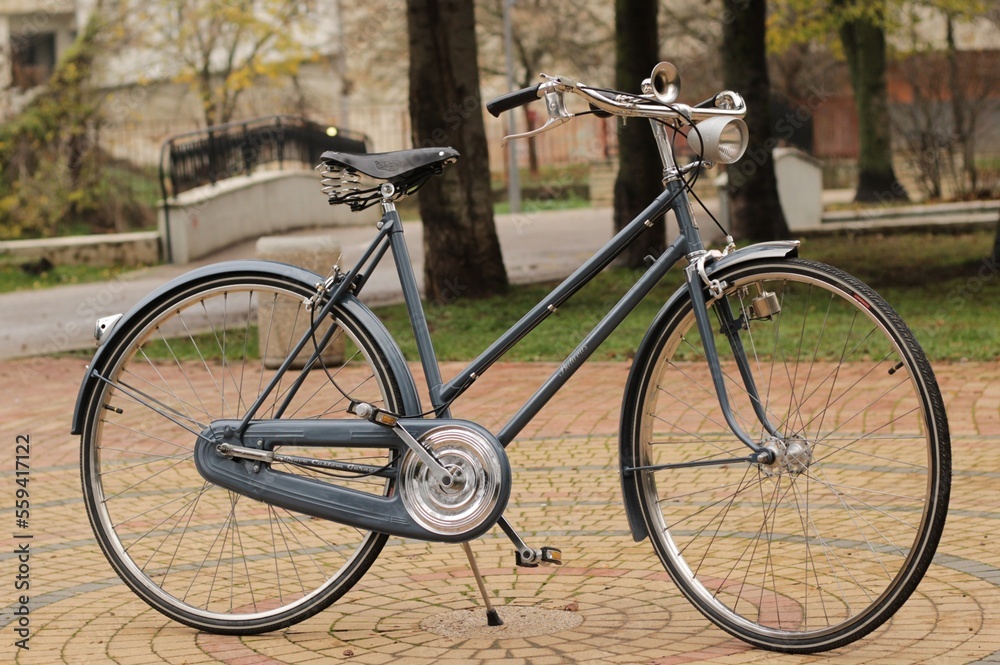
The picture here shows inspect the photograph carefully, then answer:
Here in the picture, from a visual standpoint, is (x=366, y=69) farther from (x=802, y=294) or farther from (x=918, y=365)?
(x=918, y=365)

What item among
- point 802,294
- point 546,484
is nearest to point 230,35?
point 802,294

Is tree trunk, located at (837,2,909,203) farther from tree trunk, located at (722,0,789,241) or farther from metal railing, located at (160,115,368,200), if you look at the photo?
tree trunk, located at (722,0,789,241)

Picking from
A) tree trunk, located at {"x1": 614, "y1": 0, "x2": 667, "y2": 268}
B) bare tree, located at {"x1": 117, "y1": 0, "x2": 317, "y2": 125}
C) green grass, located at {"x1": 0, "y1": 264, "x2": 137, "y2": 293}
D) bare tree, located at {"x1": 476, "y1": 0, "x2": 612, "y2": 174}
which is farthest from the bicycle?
bare tree, located at {"x1": 476, "y1": 0, "x2": 612, "y2": 174}

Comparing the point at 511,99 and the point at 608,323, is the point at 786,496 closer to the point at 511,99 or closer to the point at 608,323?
the point at 608,323

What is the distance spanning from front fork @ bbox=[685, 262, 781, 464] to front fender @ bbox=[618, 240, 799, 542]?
1.5 inches

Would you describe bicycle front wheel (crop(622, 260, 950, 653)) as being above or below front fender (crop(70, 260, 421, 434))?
below

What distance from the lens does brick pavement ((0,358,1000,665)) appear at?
391 cm

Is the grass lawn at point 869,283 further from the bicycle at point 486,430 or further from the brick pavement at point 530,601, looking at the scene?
the bicycle at point 486,430

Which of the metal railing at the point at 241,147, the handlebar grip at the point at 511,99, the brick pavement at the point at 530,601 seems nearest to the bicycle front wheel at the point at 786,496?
the brick pavement at the point at 530,601

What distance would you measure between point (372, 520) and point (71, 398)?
5876mm

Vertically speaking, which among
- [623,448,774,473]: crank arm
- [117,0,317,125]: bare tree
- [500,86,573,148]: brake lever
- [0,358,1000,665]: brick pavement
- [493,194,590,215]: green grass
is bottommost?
[0,358,1000,665]: brick pavement

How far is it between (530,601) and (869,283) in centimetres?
1011

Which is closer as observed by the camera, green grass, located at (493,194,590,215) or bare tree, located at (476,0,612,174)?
green grass, located at (493,194,590,215)

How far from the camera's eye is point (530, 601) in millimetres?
4438
